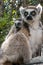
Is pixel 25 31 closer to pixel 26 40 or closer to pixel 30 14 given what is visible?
pixel 26 40

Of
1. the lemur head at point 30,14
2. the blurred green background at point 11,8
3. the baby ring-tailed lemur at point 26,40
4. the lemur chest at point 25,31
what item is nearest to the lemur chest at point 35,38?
the baby ring-tailed lemur at point 26,40

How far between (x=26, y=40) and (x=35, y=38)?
1154mm

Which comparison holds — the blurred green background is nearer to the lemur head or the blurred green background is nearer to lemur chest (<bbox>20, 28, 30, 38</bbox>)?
the lemur head

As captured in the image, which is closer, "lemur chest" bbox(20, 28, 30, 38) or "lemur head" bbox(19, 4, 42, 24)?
"lemur chest" bbox(20, 28, 30, 38)

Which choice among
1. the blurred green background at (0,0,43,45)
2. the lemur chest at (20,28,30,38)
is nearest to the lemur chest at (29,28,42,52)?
the lemur chest at (20,28,30,38)

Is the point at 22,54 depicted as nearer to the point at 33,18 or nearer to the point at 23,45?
the point at 23,45

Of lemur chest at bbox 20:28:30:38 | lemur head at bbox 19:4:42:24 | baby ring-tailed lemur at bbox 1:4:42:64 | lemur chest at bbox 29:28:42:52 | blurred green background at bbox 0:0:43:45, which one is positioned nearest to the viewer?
baby ring-tailed lemur at bbox 1:4:42:64

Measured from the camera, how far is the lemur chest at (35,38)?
634 cm

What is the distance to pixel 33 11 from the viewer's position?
6.97 metres

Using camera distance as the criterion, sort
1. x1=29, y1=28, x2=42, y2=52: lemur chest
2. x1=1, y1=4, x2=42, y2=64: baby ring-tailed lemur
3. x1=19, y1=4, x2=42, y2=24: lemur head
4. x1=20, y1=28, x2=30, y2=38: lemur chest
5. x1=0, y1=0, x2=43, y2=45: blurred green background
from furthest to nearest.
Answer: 1. x1=0, y1=0, x2=43, y2=45: blurred green background
2. x1=19, y1=4, x2=42, y2=24: lemur head
3. x1=29, y1=28, x2=42, y2=52: lemur chest
4. x1=20, y1=28, x2=30, y2=38: lemur chest
5. x1=1, y1=4, x2=42, y2=64: baby ring-tailed lemur

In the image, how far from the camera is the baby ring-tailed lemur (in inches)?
200

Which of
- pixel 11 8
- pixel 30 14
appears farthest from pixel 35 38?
pixel 11 8

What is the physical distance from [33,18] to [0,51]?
1.94 metres

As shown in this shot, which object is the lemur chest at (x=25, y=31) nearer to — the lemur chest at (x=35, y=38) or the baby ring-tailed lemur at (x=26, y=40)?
the baby ring-tailed lemur at (x=26, y=40)
